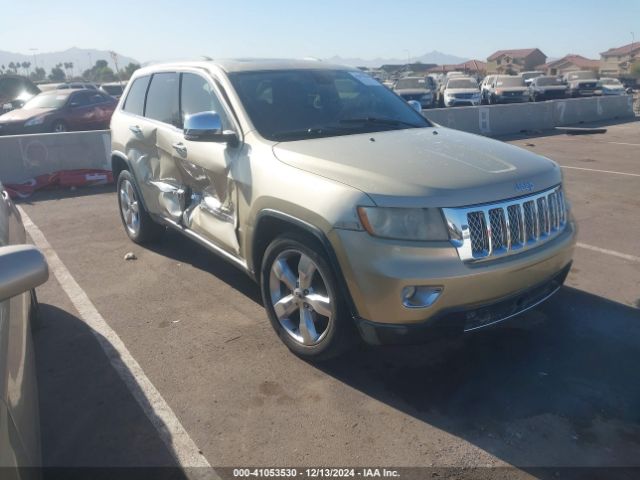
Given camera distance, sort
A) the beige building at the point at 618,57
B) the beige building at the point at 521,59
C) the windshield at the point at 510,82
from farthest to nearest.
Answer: the beige building at the point at 521,59 < the beige building at the point at 618,57 < the windshield at the point at 510,82

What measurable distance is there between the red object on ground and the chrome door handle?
5.43m

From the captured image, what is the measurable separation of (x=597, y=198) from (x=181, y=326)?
6.27m

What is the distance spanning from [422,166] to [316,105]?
1.36 meters

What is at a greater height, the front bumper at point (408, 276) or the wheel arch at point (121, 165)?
the wheel arch at point (121, 165)

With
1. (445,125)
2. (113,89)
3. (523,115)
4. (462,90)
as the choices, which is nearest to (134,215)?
(445,125)

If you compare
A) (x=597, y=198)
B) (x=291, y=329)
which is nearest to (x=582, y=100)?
(x=597, y=198)

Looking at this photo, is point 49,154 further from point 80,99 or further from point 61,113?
point 80,99

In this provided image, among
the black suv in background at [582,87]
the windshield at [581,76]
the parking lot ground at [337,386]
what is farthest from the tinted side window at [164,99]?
the windshield at [581,76]

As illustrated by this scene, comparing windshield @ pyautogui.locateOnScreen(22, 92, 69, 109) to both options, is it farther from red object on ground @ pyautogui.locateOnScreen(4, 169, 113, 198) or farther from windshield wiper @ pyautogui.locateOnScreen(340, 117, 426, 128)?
windshield wiper @ pyautogui.locateOnScreen(340, 117, 426, 128)

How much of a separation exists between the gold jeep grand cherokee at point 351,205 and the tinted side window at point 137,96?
823 millimetres

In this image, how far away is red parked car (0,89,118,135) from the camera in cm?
1455

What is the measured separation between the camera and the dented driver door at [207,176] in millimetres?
4086

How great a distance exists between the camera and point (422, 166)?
3336 millimetres

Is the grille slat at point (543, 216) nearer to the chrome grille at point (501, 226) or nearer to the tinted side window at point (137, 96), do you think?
the chrome grille at point (501, 226)
